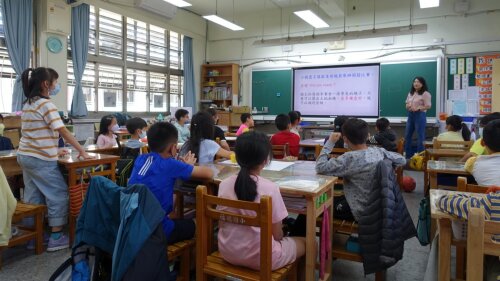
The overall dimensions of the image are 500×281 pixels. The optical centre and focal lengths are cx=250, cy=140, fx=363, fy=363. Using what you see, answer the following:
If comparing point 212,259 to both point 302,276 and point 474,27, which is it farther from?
point 474,27

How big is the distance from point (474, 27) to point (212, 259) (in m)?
6.80

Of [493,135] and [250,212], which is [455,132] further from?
[250,212]

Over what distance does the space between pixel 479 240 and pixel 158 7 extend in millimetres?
A: 6735

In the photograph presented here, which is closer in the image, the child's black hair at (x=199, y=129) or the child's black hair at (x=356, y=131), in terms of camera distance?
the child's black hair at (x=356, y=131)

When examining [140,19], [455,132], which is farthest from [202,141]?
[140,19]

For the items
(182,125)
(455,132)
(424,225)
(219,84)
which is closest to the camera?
(424,225)

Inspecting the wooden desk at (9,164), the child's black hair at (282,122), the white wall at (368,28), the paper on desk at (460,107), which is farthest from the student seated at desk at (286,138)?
the paper on desk at (460,107)

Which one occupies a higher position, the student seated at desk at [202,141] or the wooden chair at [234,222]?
the student seated at desk at [202,141]

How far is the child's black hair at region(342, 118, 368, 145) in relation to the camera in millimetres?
2061

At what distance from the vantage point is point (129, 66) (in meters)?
7.30

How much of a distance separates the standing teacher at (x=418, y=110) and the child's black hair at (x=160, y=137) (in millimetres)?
5086

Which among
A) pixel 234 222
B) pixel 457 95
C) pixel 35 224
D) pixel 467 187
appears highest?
pixel 457 95

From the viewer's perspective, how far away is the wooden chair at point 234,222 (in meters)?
Answer: 1.39

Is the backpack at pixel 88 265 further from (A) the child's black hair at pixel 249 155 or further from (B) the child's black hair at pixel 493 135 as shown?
(B) the child's black hair at pixel 493 135
